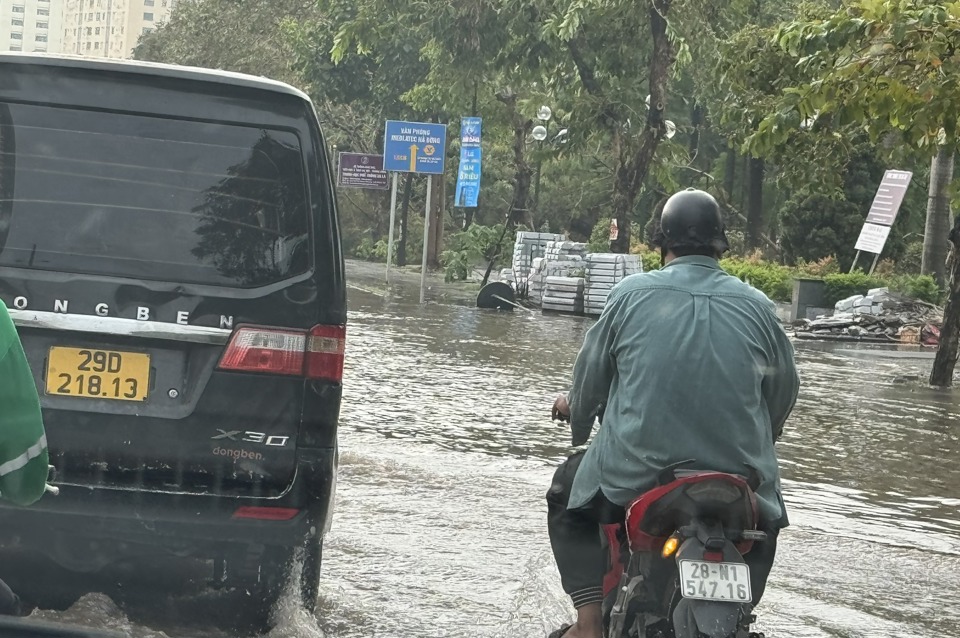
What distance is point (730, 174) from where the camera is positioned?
53.0 m

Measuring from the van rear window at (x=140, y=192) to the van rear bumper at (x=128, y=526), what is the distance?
0.66m

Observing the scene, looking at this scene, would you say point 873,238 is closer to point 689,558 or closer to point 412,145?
point 412,145

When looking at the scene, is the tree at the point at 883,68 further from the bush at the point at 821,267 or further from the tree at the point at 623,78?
the bush at the point at 821,267

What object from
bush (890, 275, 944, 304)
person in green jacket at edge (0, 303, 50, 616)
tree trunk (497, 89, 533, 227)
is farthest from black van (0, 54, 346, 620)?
tree trunk (497, 89, 533, 227)

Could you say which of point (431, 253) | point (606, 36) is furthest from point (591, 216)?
point (606, 36)

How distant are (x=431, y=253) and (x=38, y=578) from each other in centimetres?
3929

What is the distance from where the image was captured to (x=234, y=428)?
15.2ft

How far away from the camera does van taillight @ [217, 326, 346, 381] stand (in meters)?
4.64

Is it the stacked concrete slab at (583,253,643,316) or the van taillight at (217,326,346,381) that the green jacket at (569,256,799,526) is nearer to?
the van taillight at (217,326,346,381)

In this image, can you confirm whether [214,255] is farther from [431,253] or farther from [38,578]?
[431,253]

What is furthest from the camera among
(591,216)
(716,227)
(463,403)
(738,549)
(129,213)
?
(591,216)

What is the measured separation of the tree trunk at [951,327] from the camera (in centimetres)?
1545

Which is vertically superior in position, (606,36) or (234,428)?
(606,36)

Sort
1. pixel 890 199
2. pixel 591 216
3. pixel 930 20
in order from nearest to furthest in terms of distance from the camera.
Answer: pixel 930 20, pixel 890 199, pixel 591 216
